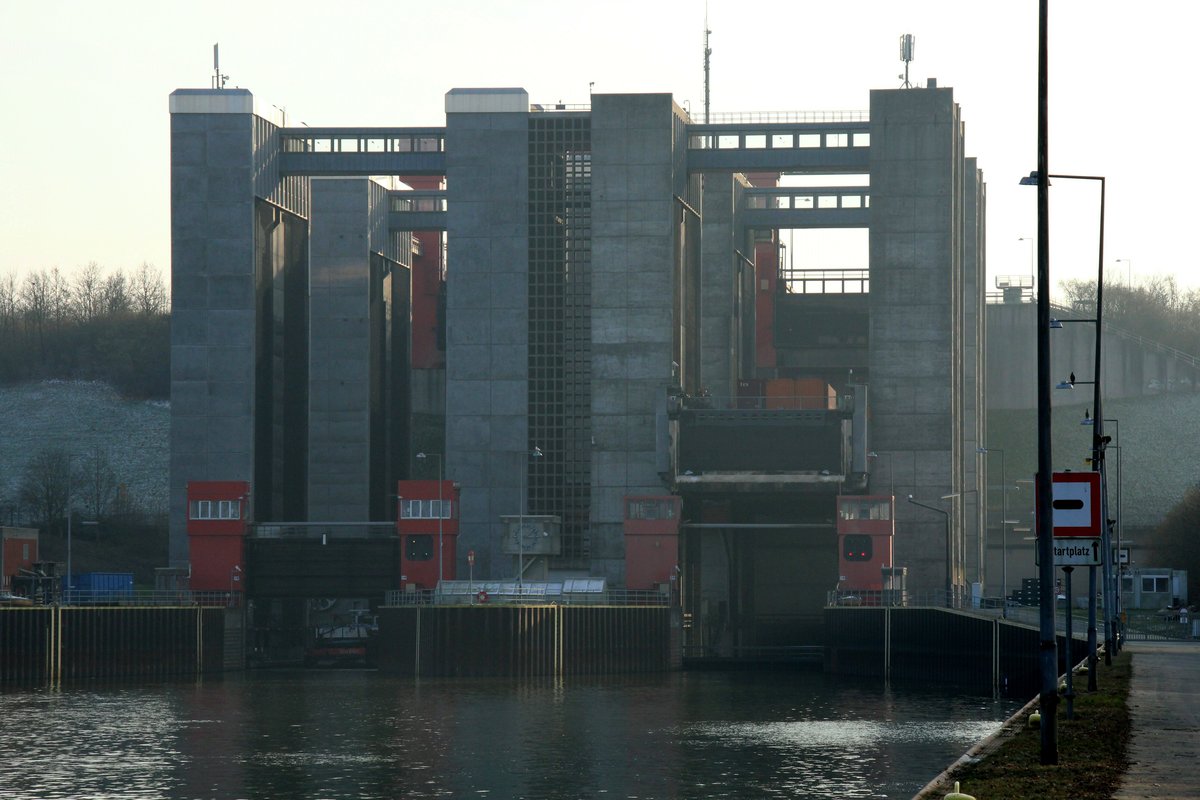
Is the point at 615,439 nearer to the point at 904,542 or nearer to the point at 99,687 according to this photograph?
the point at 904,542

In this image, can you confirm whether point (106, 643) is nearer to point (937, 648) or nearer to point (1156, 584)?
point (937, 648)

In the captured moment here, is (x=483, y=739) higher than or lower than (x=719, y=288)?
lower

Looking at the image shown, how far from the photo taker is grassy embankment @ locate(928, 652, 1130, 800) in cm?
3080

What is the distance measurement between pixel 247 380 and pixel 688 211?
3659 cm

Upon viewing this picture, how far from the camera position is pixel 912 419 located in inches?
5064

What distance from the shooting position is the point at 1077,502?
110ft

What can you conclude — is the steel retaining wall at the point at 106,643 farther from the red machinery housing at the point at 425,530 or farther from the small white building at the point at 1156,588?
the small white building at the point at 1156,588

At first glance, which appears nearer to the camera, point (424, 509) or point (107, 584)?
point (424, 509)

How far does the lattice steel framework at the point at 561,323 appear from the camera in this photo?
130250 millimetres

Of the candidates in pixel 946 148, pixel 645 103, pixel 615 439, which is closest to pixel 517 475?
pixel 615 439

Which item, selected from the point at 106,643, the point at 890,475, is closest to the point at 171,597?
the point at 106,643

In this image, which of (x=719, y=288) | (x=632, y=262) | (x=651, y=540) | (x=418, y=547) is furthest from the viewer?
(x=719, y=288)

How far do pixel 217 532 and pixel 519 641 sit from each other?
24.0 m

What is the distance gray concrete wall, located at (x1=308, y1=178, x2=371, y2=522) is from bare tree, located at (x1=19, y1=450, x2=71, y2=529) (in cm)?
3475
